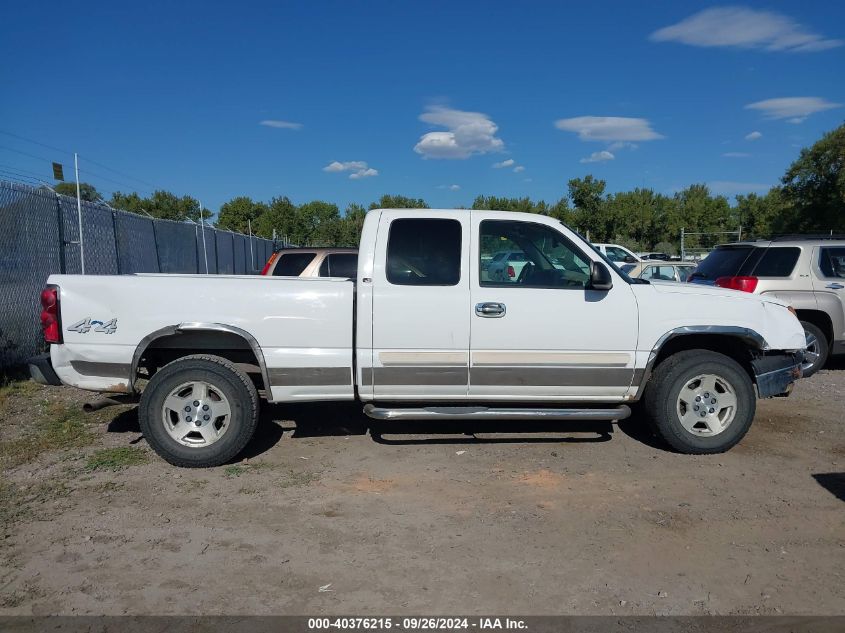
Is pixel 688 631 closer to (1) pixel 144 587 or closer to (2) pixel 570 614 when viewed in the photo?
(2) pixel 570 614

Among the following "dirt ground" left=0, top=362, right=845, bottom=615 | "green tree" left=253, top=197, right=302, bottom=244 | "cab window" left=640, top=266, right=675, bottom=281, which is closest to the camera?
"dirt ground" left=0, top=362, right=845, bottom=615

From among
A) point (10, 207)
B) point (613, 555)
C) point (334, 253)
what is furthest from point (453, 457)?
point (10, 207)

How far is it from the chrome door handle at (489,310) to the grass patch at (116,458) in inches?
119

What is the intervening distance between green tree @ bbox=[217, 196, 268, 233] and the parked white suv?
4879cm

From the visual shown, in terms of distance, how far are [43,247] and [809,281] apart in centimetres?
1057

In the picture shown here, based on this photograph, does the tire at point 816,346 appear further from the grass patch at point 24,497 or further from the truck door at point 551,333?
the grass patch at point 24,497

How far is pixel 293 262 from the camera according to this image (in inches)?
394

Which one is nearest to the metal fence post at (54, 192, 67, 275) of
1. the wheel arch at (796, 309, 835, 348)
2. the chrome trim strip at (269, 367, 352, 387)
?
the chrome trim strip at (269, 367, 352, 387)

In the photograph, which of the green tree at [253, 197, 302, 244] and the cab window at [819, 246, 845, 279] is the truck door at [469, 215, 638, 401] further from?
the green tree at [253, 197, 302, 244]

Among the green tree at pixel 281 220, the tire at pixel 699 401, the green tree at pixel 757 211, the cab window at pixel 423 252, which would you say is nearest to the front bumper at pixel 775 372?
the tire at pixel 699 401

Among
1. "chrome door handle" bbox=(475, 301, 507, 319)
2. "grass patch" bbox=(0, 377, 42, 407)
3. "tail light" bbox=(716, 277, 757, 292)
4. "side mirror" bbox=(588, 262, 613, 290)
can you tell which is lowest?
"grass patch" bbox=(0, 377, 42, 407)

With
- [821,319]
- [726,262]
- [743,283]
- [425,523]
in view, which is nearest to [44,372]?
[425,523]

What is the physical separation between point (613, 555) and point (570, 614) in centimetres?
70

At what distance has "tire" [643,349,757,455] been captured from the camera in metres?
5.18
